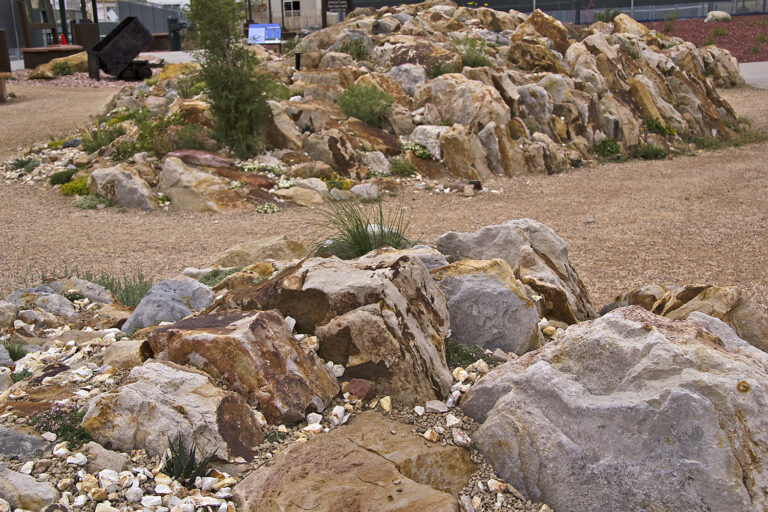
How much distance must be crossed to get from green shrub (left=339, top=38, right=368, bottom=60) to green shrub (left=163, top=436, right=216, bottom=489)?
15155 mm

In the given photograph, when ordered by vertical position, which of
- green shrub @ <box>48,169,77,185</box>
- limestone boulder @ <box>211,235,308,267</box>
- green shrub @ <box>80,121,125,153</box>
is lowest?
limestone boulder @ <box>211,235,308,267</box>

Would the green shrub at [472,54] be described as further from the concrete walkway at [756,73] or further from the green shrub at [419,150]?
the concrete walkway at [756,73]

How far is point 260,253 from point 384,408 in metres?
4.33

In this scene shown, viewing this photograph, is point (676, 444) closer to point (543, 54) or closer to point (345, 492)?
point (345, 492)

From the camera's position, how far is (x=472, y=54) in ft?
55.2

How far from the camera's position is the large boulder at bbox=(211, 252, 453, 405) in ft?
14.0

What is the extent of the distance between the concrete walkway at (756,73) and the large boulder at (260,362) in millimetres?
25760

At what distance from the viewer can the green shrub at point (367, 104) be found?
14211 mm

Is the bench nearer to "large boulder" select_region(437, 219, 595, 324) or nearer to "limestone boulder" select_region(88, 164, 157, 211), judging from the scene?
"limestone boulder" select_region(88, 164, 157, 211)

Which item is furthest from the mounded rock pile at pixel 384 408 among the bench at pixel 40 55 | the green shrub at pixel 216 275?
the bench at pixel 40 55

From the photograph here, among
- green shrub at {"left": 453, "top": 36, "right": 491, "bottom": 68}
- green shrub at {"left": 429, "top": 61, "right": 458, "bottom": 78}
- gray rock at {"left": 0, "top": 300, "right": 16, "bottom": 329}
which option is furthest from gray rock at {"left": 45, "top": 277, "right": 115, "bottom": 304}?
green shrub at {"left": 453, "top": 36, "right": 491, "bottom": 68}

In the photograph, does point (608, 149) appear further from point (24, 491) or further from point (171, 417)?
point (24, 491)

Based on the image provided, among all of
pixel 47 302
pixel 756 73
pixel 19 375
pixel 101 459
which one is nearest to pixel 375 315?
pixel 101 459

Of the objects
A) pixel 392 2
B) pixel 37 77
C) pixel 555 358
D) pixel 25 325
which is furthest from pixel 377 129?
pixel 392 2
